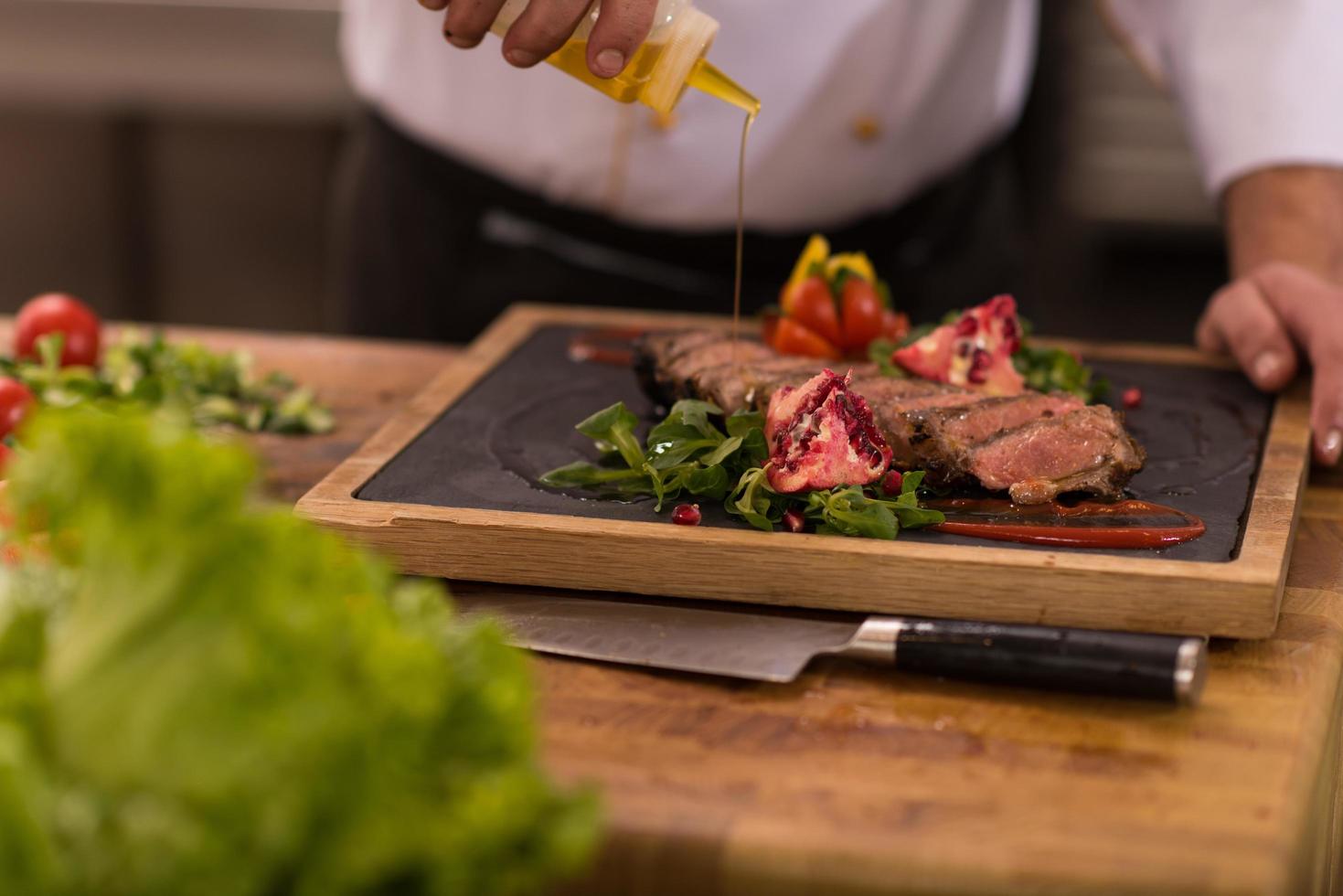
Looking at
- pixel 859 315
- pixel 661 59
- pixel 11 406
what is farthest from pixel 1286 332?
pixel 11 406

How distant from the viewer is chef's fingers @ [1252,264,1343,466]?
2.25 meters

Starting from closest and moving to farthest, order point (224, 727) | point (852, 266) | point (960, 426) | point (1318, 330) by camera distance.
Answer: point (224, 727), point (960, 426), point (1318, 330), point (852, 266)

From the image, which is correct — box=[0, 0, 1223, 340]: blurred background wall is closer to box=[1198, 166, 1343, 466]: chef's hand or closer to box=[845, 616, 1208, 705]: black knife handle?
box=[1198, 166, 1343, 466]: chef's hand

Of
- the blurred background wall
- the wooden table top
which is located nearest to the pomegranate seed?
the wooden table top

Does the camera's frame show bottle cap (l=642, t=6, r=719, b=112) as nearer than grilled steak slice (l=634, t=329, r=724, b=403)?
Yes

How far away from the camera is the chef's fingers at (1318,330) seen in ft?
7.38

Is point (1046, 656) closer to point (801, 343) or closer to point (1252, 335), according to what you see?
point (801, 343)

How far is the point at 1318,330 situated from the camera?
7.89ft

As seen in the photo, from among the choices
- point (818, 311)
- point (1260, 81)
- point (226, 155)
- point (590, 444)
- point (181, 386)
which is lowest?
point (226, 155)

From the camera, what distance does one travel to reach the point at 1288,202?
2.71 meters

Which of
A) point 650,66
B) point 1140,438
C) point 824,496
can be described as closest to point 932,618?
point 824,496

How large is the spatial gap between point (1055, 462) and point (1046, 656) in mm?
437

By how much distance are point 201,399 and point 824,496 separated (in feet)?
4.02

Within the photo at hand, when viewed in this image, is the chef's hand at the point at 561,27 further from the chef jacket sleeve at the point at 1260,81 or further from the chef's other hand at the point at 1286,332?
the chef jacket sleeve at the point at 1260,81
